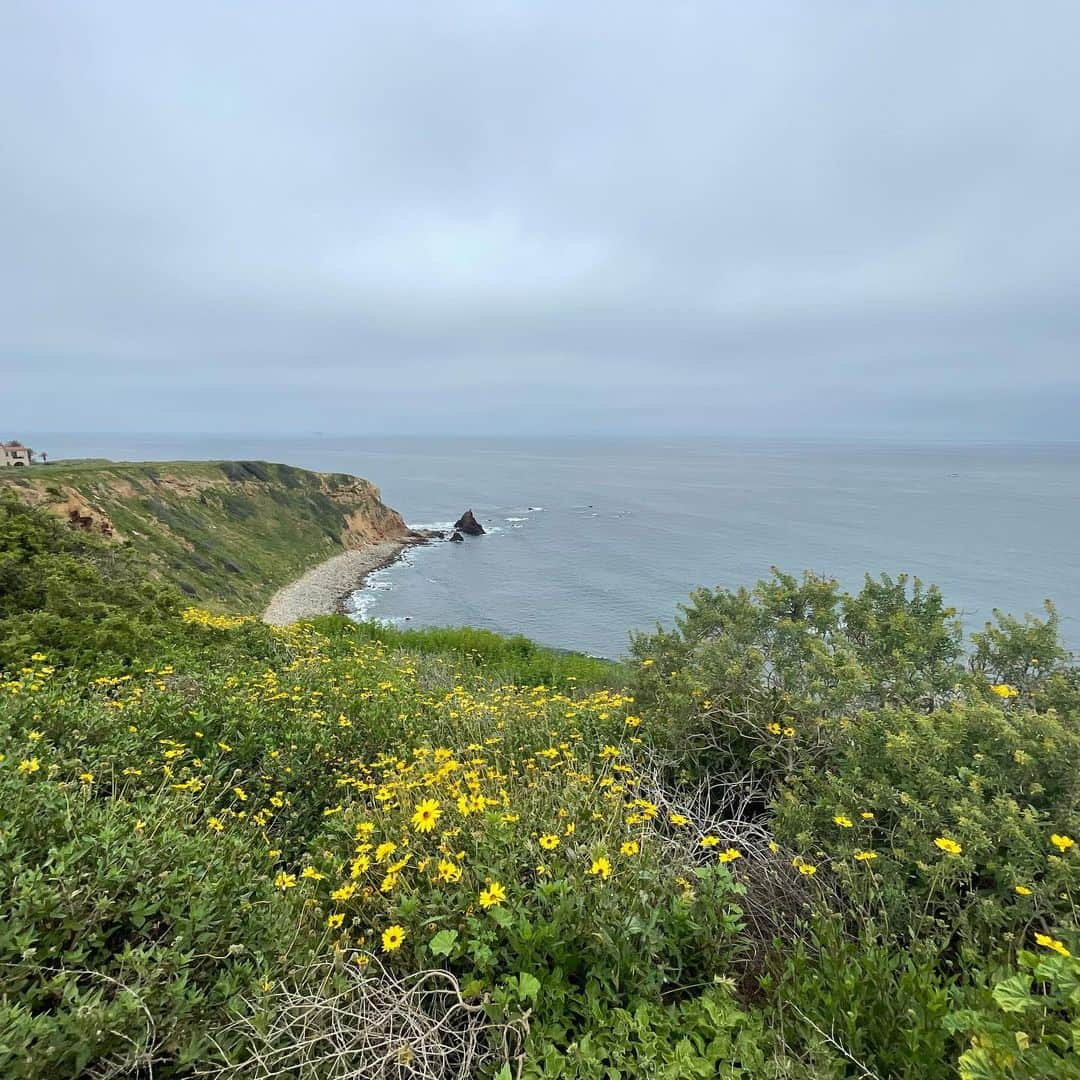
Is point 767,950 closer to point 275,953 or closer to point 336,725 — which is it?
point 275,953

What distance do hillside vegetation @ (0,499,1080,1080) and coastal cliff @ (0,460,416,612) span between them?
24147 mm

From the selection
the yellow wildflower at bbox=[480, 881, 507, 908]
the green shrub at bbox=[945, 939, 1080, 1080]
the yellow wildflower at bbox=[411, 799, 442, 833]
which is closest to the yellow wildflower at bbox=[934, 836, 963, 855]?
the green shrub at bbox=[945, 939, 1080, 1080]

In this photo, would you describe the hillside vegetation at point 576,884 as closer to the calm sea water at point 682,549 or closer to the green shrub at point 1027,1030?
the green shrub at point 1027,1030

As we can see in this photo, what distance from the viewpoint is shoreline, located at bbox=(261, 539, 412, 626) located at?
136 ft

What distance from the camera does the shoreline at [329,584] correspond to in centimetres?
4144

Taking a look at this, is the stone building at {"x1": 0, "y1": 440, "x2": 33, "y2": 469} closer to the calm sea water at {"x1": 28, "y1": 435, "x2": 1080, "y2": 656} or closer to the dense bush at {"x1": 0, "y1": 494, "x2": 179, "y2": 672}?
the calm sea water at {"x1": 28, "y1": 435, "x2": 1080, "y2": 656}

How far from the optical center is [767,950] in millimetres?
3035

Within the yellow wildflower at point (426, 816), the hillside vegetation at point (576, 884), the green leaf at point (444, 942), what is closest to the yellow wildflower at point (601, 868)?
the hillside vegetation at point (576, 884)

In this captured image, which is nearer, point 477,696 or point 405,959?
point 405,959

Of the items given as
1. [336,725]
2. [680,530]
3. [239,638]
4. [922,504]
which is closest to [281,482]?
[680,530]

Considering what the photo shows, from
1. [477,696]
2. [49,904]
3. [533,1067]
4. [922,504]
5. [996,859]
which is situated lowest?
[922,504]

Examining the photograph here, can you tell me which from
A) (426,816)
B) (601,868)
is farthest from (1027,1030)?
(426,816)

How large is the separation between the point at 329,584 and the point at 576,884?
51786mm

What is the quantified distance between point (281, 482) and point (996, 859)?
241ft
